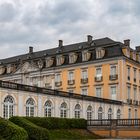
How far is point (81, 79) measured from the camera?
58.9m

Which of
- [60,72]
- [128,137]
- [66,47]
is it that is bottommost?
[128,137]

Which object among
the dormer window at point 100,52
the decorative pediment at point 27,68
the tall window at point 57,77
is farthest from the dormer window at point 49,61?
the dormer window at point 100,52

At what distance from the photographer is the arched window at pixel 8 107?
37156mm

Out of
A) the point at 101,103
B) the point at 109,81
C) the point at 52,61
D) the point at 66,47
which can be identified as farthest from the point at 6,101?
the point at 66,47

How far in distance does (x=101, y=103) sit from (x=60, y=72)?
44.1 ft

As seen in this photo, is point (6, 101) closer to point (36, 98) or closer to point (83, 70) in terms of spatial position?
point (36, 98)

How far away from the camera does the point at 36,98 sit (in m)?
40.5

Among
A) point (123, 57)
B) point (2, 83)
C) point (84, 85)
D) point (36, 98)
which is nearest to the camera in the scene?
point (2, 83)

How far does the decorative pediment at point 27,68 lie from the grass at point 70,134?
2496 cm

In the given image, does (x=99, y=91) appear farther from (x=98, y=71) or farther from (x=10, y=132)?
(x=10, y=132)

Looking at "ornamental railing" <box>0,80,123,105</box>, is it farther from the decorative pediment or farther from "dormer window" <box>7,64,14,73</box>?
"dormer window" <box>7,64,14,73</box>

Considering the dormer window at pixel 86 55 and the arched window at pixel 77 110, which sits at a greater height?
the dormer window at pixel 86 55

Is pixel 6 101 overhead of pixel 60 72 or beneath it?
beneath

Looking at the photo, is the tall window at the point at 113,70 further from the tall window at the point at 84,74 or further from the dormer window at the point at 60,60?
the dormer window at the point at 60,60
